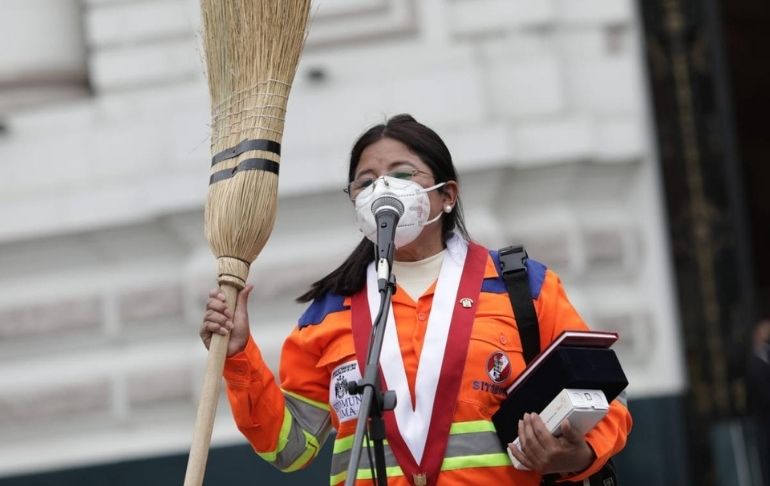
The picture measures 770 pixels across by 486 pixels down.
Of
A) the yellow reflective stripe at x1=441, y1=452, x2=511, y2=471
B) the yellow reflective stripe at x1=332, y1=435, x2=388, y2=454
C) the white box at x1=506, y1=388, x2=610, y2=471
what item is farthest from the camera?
the yellow reflective stripe at x1=332, y1=435, x2=388, y2=454

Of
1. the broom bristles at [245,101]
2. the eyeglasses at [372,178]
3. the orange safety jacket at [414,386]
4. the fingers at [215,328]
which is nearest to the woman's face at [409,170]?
the eyeglasses at [372,178]

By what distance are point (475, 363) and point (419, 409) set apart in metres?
0.15

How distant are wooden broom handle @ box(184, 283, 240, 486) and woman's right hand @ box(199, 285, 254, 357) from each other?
15 millimetres

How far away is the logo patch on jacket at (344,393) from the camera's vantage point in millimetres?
3213

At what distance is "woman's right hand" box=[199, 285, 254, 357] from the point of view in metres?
3.12

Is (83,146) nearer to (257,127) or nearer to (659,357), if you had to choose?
(659,357)

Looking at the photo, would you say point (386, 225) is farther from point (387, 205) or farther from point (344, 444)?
point (344, 444)

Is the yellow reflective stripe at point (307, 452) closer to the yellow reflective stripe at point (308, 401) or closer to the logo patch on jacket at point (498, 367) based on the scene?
the yellow reflective stripe at point (308, 401)

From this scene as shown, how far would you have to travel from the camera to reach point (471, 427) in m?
3.13

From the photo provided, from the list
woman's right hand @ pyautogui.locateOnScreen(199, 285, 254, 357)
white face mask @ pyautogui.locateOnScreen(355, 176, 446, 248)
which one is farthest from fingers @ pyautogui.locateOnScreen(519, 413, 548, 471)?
woman's right hand @ pyautogui.locateOnScreen(199, 285, 254, 357)

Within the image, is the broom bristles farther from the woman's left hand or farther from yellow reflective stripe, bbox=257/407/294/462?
the woman's left hand

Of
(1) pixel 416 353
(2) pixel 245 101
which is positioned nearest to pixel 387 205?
(1) pixel 416 353

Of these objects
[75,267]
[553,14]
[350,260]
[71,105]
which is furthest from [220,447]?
[350,260]

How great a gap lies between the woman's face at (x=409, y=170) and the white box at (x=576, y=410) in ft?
1.84
